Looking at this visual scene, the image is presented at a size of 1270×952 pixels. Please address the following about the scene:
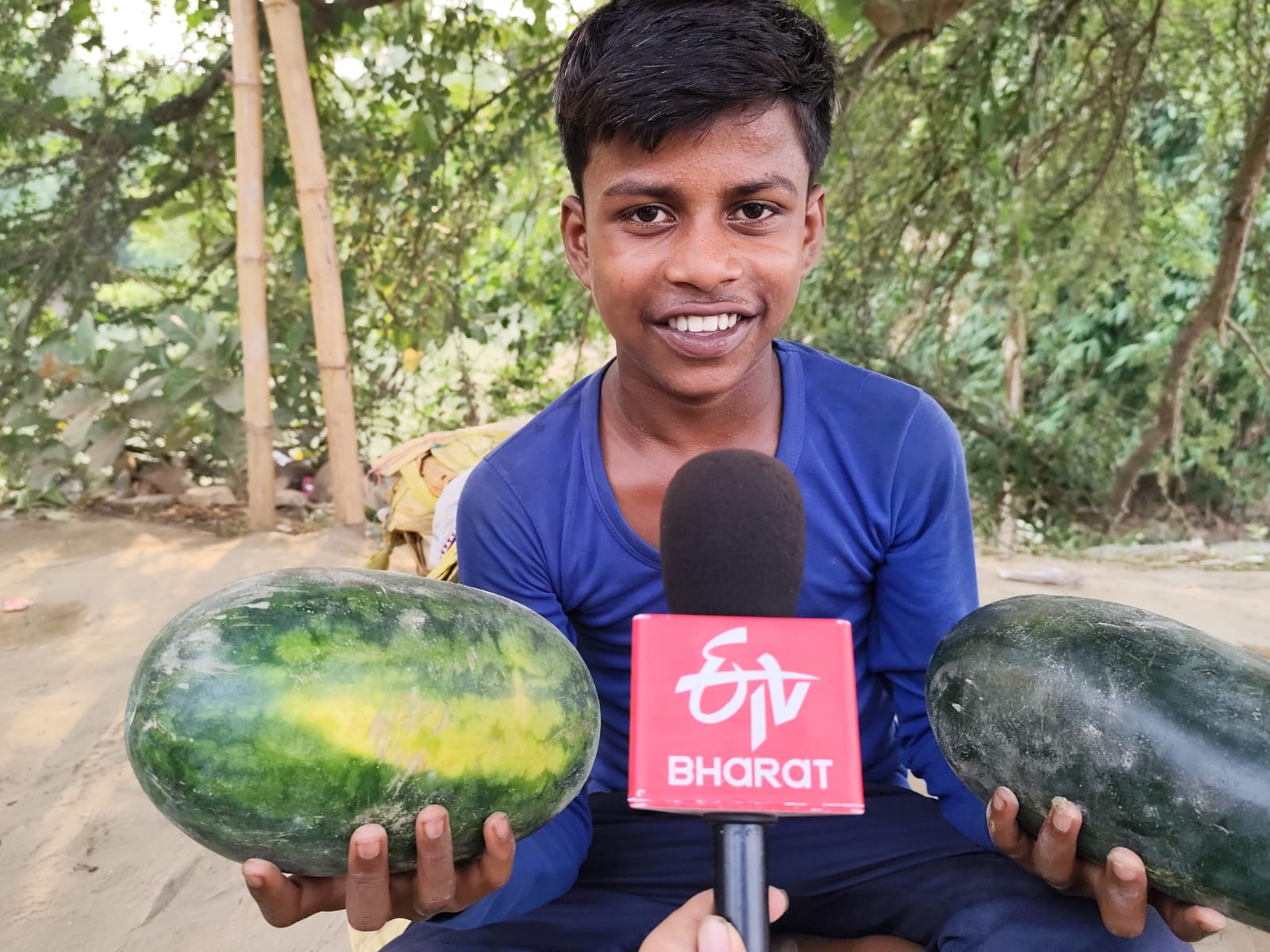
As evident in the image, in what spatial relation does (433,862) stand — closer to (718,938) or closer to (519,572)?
(718,938)

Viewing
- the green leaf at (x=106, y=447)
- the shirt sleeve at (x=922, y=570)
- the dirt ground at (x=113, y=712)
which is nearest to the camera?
the shirt sleeve at (x=922, y=570)

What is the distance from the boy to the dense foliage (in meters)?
3.26

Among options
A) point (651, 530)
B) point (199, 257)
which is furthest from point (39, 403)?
point (651, 530)

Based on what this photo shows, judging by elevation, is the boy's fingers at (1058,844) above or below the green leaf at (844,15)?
below

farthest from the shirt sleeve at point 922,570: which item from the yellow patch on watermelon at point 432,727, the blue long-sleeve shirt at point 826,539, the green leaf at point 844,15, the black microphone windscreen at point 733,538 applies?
the green leaf at point 844,15

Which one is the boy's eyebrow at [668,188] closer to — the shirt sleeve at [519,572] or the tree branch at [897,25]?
the shirt sleeve at [519,572]

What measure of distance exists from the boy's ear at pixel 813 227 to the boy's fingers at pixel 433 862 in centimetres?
118

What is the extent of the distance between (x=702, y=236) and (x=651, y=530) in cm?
57

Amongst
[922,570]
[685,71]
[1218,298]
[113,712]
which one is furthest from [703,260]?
[1218,298]

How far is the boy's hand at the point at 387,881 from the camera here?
1.30 m

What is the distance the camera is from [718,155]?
1.69 m

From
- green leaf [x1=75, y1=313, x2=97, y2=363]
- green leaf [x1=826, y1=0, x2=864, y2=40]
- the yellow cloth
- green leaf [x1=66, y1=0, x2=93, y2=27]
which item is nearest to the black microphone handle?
the yellow cloth

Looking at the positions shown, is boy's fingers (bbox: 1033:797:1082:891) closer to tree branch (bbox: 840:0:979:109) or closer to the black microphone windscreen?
the black microphone windscreen

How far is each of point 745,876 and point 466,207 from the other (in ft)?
18.5
